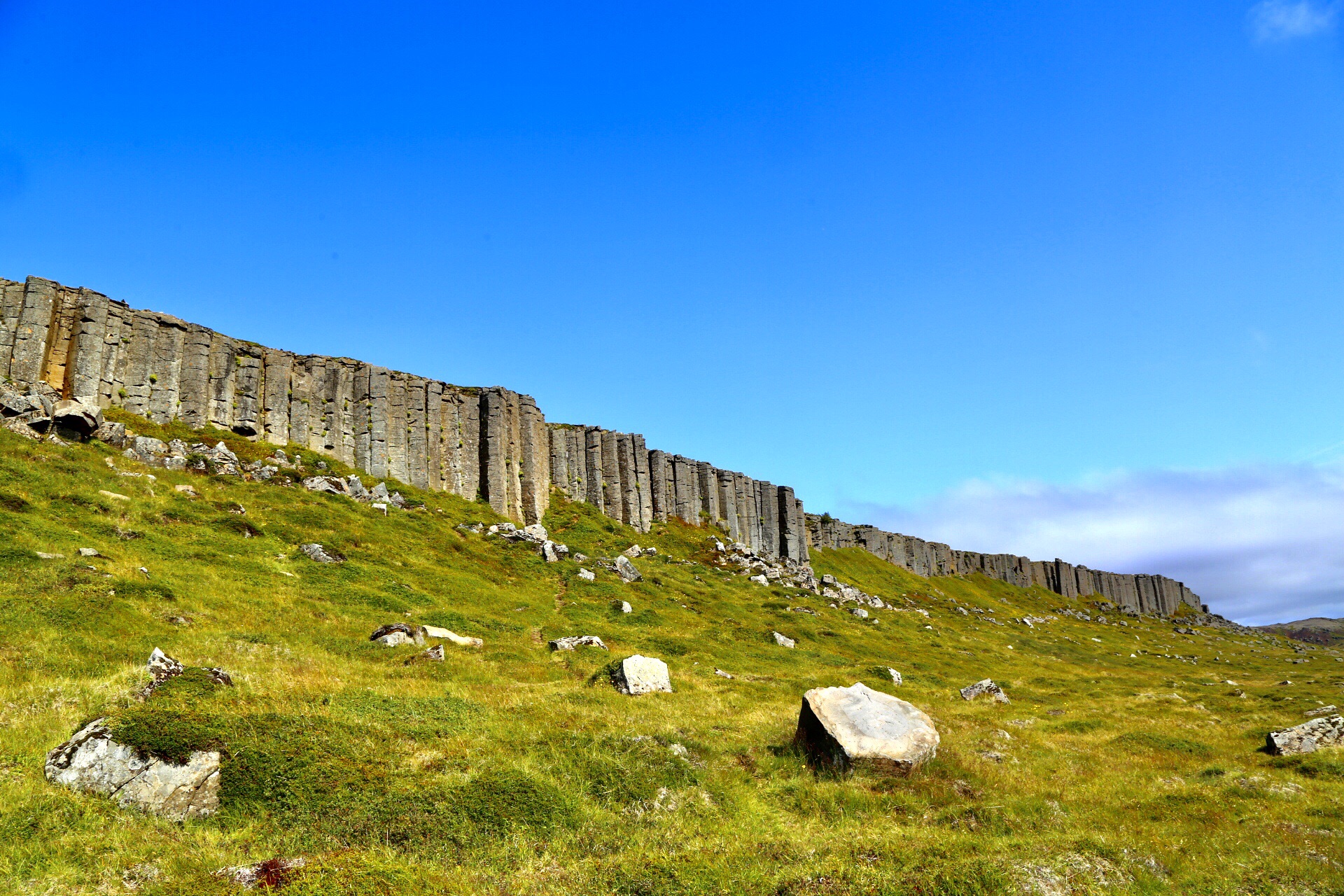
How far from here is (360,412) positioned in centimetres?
6009

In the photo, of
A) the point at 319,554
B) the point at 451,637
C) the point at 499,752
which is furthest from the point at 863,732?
the point at 319,554

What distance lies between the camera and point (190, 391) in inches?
2024

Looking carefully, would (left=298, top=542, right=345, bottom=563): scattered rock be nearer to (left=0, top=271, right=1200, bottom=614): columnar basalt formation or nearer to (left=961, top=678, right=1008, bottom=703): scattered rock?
(left=0, top=271, right=1200, bottom=614): columnar basalt formation

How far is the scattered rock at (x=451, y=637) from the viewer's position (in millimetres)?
29500

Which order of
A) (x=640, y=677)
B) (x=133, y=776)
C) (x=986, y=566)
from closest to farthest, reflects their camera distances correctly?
1. (x=133, y=776)
2. (x=640, y=677)
3. (x=986, y=566)

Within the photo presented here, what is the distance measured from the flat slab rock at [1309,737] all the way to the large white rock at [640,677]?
19876 millimetres

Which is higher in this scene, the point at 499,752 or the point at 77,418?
the point at 77,418

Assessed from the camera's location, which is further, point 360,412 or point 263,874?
point 360,412

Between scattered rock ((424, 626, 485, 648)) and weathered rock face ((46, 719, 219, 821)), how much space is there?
1512 cm

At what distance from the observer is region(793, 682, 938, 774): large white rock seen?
61.7ft

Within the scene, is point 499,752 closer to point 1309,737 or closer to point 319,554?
point 319,554

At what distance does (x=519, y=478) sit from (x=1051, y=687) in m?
44.7

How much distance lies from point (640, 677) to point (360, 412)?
4229cm

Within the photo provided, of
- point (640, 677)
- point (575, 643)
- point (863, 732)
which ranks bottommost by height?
point (863, 732)
